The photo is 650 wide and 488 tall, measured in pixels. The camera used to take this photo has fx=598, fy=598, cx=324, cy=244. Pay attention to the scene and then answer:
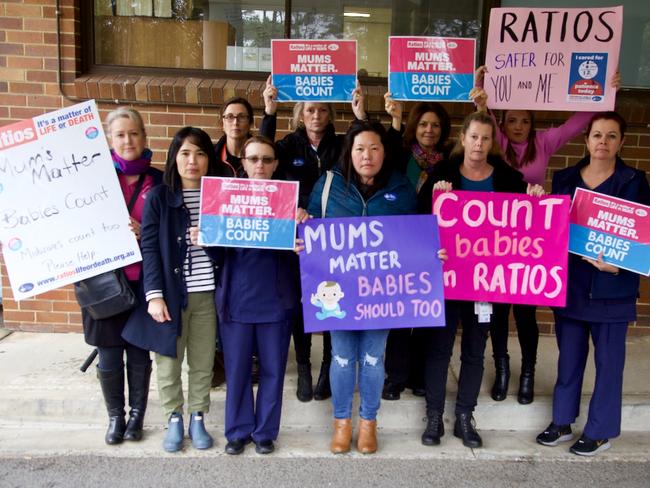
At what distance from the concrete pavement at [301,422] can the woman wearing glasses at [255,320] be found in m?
0.21

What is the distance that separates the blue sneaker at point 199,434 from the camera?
341 cm

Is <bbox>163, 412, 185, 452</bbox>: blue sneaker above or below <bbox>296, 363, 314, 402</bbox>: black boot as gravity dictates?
below

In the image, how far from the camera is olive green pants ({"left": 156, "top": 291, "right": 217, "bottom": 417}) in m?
3.26

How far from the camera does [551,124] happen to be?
186 inches

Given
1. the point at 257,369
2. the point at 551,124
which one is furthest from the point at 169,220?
the point at 551,124

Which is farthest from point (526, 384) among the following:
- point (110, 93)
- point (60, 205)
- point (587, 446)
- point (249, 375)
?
point (110, 93)

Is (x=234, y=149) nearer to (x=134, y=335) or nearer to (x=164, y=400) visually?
(x=134, y=335)

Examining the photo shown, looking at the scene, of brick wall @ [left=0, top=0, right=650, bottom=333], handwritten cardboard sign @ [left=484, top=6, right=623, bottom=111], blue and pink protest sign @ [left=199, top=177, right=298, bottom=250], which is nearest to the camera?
blue and pink protest sign @ [left=199, top=177, right=298, bottom=250]

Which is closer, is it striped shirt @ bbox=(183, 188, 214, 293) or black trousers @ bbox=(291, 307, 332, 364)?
striped shirt @ bbox=(183, 188, 214, 293)

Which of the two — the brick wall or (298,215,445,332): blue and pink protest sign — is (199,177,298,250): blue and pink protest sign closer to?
(298,215,445,332): blue and pink protest sign

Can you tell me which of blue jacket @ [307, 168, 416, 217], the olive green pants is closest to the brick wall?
blue jacket @ [307, 168, 416, 217]

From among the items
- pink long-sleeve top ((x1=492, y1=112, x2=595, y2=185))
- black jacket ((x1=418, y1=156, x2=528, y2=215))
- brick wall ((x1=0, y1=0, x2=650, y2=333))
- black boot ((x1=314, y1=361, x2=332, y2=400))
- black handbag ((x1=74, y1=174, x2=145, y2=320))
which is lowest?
black boot ((x1=314, y1=361, x2=332, y2=400))

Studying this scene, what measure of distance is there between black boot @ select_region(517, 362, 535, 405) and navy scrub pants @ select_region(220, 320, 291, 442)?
1.57m

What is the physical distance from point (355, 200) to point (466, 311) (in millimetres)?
908
